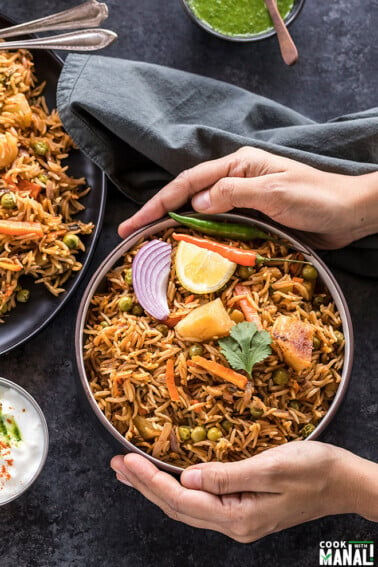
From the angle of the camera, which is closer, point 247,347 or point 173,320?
point 247,347

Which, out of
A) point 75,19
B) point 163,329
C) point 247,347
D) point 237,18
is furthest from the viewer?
point 237,18

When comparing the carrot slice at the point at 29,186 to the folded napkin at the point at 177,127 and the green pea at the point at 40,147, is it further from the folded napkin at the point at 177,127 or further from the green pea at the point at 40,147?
the folded napkin at the point at 177,127

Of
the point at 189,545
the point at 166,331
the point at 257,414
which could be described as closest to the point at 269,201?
the point at 166,331

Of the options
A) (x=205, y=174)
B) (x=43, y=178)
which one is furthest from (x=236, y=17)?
(x=43, y=178)

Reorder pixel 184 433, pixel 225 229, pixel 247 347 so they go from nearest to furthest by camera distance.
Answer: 1. pixel 247 347
2. pixel 184 433
3. pixel 225 229

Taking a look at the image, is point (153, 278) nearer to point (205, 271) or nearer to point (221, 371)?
point (205, 271)
